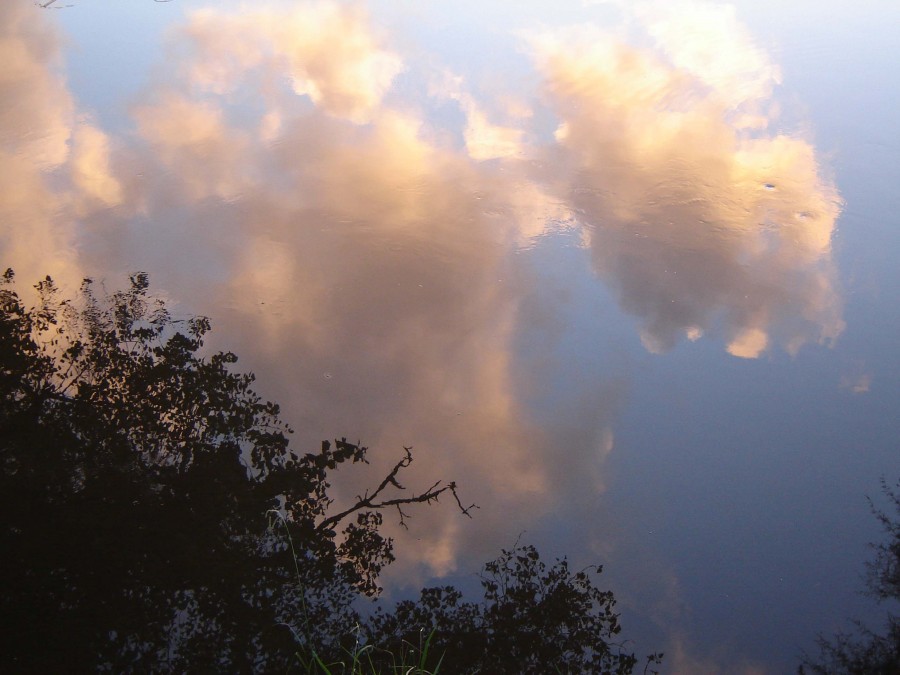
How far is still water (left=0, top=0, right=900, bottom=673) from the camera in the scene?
2867mm

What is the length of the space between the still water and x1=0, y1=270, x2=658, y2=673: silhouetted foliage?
117 millimetres

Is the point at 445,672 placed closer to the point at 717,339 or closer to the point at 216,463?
the point at 216,463

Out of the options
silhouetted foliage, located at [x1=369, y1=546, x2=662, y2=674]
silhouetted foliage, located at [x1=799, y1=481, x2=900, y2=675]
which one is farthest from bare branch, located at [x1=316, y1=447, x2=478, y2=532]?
silhouetted foliage, located at [x1=799, y1=481, x2=900, y2=675]

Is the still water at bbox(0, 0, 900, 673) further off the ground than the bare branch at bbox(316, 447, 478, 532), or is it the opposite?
the still water at bbox(0, 0, 900, 673)

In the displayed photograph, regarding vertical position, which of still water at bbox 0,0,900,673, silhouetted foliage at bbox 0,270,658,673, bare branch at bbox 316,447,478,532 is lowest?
silhouetted foliage at bbox 0,270,658,673

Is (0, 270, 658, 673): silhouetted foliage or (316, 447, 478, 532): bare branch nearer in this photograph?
(0, 270, 658, 673): silhouetted foliage

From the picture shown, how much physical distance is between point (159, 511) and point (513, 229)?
210 centimetres

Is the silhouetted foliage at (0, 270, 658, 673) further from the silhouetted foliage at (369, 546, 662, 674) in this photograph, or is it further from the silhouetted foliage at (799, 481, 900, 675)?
the silhouetted foliage at (799, 481, 900, 675)

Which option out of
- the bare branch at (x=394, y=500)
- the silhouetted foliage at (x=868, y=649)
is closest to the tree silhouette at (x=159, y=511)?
the bare branch at (x=394, y=500)

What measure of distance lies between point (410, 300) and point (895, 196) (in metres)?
2.57

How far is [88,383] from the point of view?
3162mm

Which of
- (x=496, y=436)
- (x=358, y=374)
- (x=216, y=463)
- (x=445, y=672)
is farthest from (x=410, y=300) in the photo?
(x=445, y=672)

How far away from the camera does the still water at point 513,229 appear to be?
2.87m

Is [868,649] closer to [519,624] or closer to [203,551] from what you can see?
[519,624]
